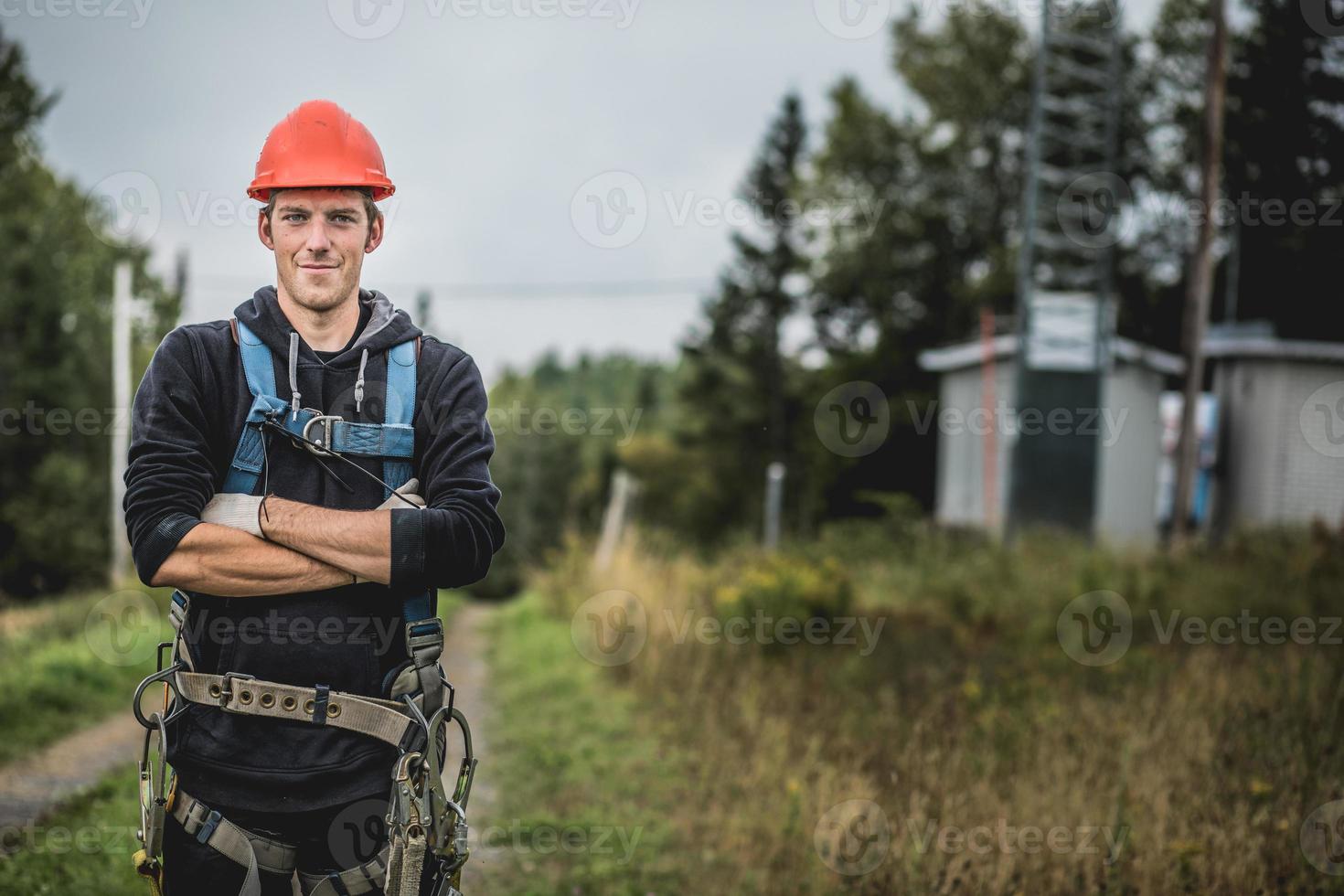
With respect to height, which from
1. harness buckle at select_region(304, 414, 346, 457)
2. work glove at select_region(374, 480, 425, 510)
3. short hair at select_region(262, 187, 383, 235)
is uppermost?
short hair at select_region(262, 187, 383, 235)

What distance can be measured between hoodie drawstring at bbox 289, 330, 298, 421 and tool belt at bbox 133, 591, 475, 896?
0.53 meters

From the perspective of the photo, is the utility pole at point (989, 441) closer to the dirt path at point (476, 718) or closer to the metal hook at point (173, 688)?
the dirt path at point (476, 718)

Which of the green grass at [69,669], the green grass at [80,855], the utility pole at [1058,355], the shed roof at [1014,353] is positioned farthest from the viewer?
the shed roof at [1014,353]

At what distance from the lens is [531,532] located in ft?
198

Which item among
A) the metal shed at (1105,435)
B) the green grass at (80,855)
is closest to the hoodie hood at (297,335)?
the green grass at (80,855)

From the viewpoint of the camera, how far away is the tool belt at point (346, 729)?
2197 millimetres

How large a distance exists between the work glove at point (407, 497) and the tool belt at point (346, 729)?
273mm

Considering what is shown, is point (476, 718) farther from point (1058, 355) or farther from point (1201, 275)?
point (1058, 355)

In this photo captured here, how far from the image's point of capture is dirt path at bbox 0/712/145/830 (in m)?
5.29

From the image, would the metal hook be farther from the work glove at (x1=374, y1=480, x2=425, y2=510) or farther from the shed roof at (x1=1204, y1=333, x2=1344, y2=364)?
the shed roof at (x1=1204, y1=333, x2=1344, y2=364)

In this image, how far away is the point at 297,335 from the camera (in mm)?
2352

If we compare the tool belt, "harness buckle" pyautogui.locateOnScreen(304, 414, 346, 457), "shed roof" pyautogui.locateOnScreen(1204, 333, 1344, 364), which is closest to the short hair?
"harness buckle" pyautogui.locateOnScreen(304, 414, 346, 457)

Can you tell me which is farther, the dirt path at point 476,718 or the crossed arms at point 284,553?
the dirt path at point 476,718

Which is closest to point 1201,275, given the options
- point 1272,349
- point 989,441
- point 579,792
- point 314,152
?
point 1272,349
